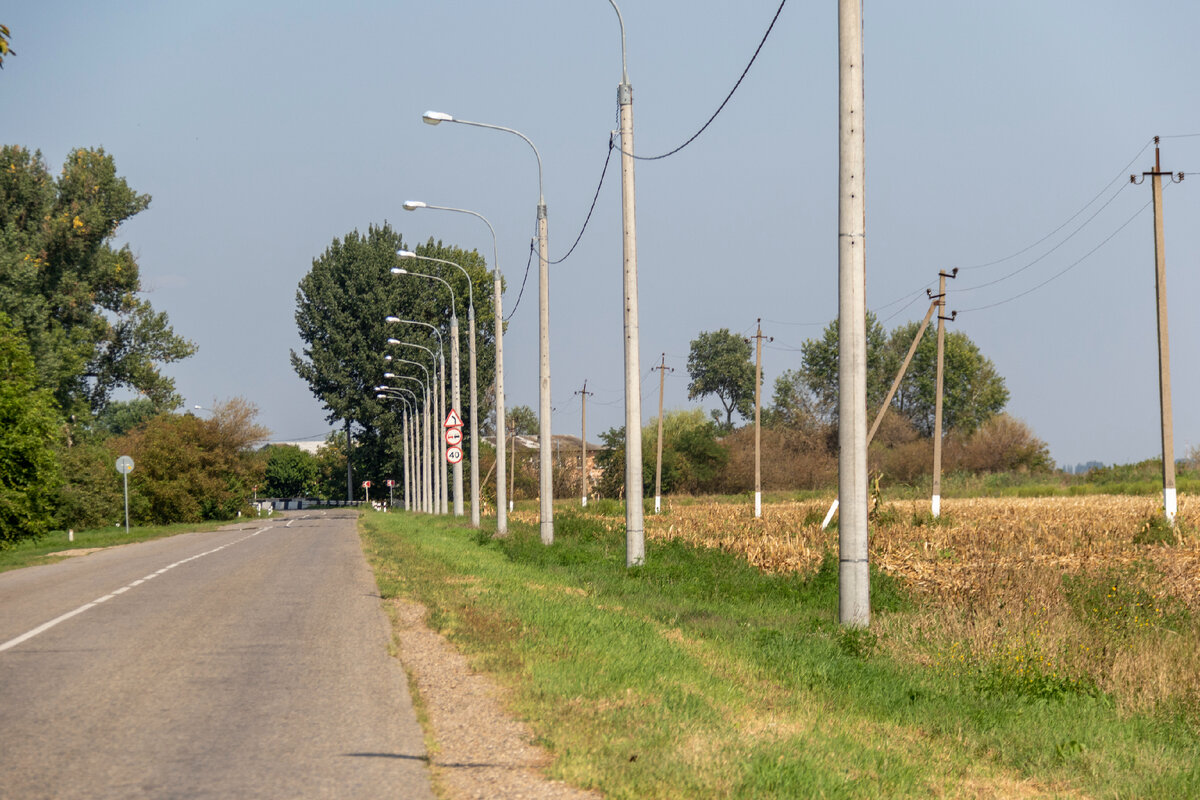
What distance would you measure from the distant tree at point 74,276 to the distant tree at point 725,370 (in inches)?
2771

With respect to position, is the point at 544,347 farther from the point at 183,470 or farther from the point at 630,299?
the point at 183,470

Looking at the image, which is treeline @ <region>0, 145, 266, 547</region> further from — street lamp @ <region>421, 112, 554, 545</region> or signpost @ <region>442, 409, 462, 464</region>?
street lamp @ <region>421, 112, 554, 545</region>

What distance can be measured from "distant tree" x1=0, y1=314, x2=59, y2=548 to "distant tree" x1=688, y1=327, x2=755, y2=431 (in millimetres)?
102294

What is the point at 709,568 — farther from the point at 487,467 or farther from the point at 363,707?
the point at 487,467

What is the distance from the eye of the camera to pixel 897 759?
22.0 feet

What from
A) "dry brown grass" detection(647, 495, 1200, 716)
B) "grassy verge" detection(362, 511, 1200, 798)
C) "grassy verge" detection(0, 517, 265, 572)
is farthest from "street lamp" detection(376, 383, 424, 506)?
"grassy verge" detection(362, 511, 1200, 798)

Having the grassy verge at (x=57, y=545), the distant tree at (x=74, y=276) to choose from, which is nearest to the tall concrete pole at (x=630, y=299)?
the grassy verge at (x=57, y=545)

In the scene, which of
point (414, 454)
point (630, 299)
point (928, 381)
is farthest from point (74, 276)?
point (928, 381)

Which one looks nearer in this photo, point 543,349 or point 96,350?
point 543,349

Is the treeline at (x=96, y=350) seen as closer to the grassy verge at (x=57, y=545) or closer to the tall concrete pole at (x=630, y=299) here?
the grassy verge at (x=57, y=545)

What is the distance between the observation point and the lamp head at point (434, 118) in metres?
26.2

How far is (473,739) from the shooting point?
7.12 m

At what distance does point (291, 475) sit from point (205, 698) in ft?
463

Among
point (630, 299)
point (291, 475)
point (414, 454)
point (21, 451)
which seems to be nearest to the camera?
point (630, 299)
